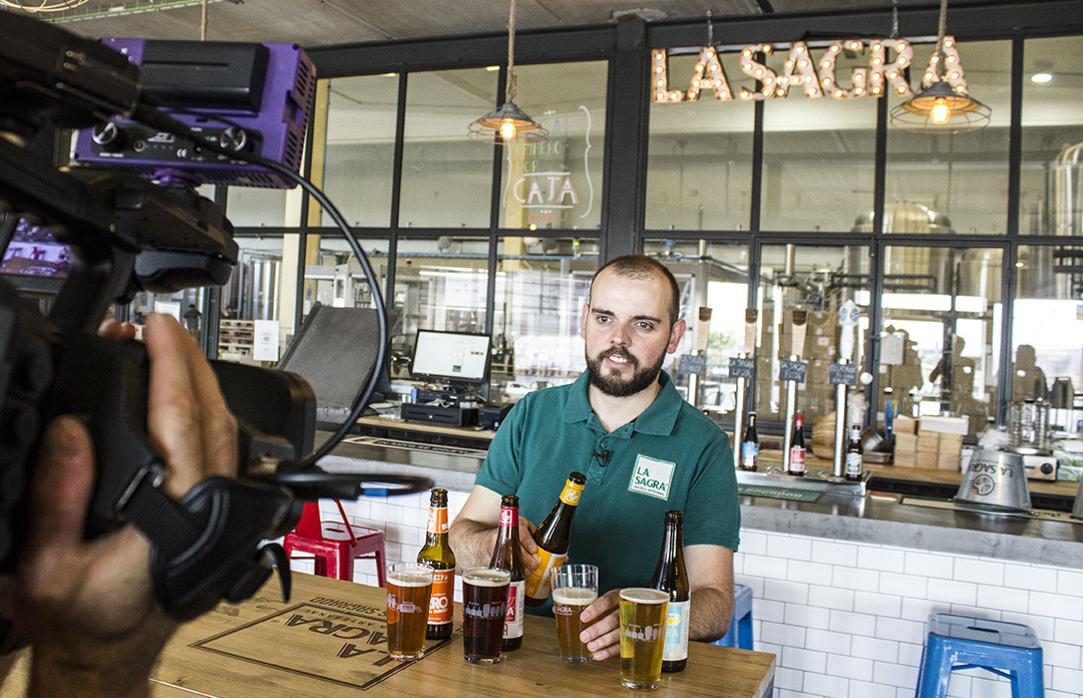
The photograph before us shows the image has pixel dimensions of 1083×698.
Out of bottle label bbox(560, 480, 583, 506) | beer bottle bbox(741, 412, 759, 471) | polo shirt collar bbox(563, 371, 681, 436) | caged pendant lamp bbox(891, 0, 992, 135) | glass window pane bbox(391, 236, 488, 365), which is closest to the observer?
bottle label bbox(560, 480, 583, 506)

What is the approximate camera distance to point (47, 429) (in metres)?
0.46

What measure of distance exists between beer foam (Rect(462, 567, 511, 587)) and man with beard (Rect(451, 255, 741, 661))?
16.0 inches

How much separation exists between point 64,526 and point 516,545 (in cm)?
134

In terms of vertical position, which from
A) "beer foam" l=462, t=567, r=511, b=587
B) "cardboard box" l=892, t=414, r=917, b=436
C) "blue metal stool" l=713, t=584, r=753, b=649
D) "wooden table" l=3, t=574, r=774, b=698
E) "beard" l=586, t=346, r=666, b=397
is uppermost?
"beard" l=586, t=346, r=666, b=397

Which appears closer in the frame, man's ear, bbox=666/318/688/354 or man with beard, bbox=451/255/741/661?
man with beard, bbox=451/255/741/661

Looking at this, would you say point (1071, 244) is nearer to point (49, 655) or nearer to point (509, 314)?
point (509, 314)

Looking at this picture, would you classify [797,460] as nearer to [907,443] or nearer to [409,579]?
[907,443]

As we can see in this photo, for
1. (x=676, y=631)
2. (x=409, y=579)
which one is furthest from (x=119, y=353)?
(x=676, y=631)

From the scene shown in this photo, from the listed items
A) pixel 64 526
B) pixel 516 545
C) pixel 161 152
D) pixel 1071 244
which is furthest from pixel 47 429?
pixel 1071 244

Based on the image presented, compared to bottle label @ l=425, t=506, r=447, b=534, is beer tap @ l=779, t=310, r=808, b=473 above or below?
above

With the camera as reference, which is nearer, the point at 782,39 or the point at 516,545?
the point at 516,545

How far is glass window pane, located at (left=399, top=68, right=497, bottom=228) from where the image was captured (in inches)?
287

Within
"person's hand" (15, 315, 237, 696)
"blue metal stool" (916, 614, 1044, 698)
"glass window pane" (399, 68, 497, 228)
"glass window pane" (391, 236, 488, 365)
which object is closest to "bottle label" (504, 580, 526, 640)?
"person's hand" (15, 315, 237, 696)

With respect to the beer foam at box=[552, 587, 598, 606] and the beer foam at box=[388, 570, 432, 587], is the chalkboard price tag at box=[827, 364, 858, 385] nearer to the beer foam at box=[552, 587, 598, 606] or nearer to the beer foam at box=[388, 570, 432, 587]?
the beer foam at box=[552, 587, 598, 606]
